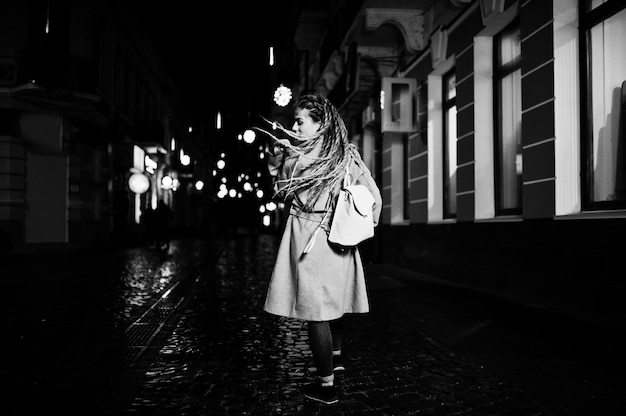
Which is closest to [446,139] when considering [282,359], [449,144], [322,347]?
[449,144]

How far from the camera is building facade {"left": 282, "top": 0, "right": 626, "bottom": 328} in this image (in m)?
6.40

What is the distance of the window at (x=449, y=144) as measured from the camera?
1104 centimetres

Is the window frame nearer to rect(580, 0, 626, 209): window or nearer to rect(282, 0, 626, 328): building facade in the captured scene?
rect(282, 0, 626, 328): building facade

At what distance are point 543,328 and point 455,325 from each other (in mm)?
829

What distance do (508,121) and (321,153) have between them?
581 cm

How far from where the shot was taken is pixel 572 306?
6473 millimetres

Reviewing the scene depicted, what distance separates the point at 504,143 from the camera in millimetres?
8883

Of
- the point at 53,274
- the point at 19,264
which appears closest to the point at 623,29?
the point at 53,274

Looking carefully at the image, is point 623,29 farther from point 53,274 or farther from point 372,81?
point 53,274

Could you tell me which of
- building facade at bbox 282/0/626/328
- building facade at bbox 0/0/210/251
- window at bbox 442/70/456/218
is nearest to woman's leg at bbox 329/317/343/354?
building facade at bbox 282/0/626/328

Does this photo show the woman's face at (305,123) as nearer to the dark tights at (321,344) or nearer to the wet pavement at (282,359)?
the dark tights at (321,344)

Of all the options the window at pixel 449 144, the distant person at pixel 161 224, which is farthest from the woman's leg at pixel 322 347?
the distant person at pixel 161 224

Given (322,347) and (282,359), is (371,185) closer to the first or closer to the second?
(322,347)

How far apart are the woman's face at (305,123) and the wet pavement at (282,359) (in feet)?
5.35
